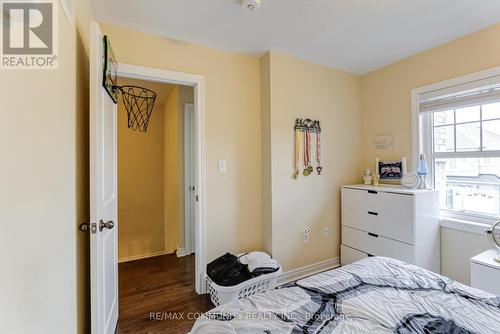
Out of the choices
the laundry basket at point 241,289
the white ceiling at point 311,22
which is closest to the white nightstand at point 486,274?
the laundry basket at point 241,289

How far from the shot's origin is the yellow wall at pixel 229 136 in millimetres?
2283

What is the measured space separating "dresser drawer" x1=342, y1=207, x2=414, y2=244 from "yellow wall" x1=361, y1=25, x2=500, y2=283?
18.3 inches

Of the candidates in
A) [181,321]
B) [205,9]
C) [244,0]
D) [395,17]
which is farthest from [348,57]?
[181,321]

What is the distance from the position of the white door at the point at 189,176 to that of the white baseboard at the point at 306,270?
4.82 ft

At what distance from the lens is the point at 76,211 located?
1.30 meters

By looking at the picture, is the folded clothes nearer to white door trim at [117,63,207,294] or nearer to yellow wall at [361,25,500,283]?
white door trim at [117,63,207,294]

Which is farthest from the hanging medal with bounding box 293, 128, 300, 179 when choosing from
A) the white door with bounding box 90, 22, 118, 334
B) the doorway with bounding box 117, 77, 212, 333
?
the white door with bounding box 90, 22, 118, 334

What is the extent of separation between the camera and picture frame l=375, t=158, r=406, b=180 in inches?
103

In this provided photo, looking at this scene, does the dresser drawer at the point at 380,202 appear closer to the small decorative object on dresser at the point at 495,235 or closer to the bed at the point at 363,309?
the small decorative object on dresser at the point at 495,235

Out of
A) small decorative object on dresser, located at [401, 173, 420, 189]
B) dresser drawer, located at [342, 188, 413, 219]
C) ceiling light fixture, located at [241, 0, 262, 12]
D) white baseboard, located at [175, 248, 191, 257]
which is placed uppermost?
ceiling light fixture, located at [241, 0, 262, 12]
